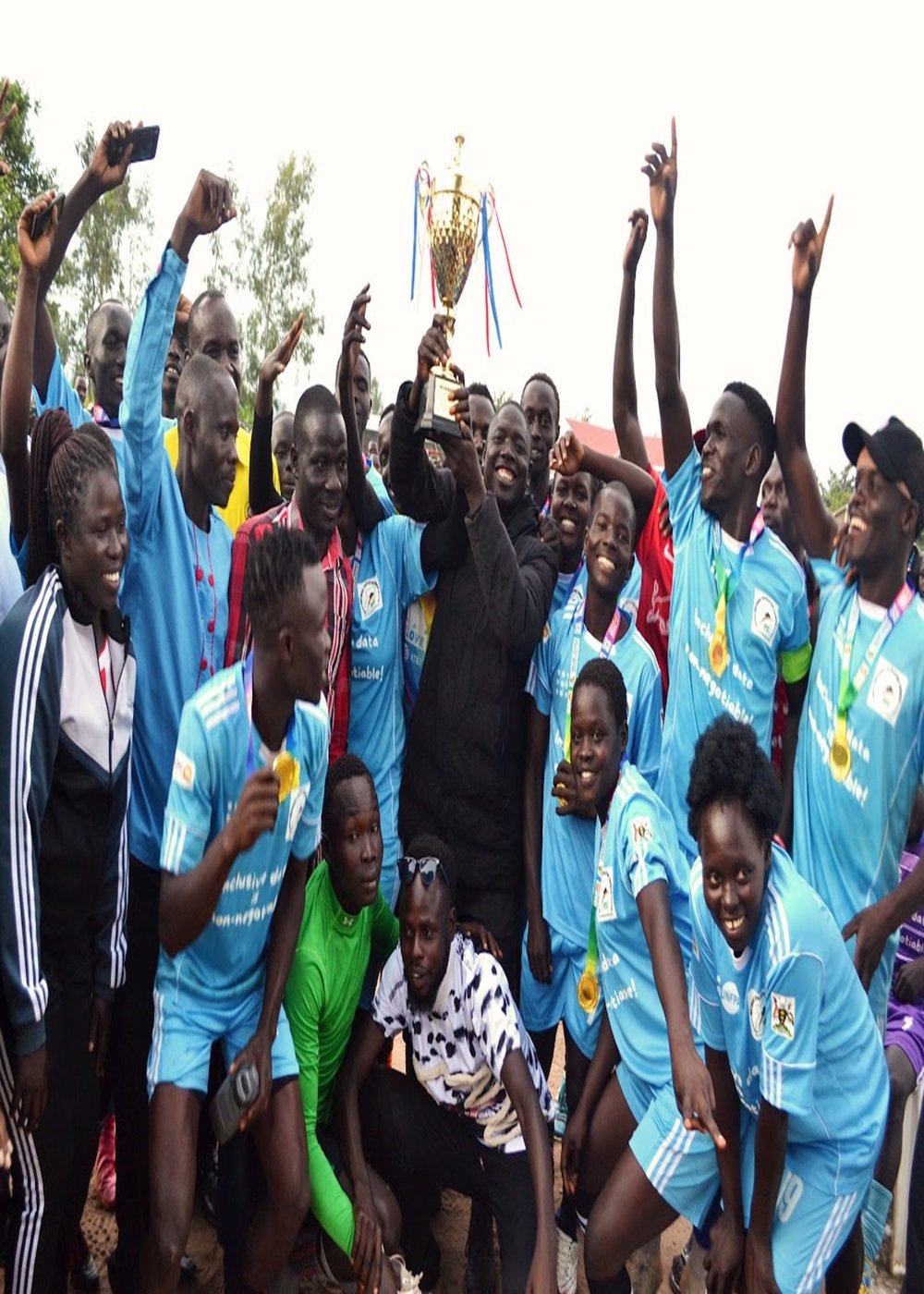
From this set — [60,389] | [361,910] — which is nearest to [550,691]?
[361,910]

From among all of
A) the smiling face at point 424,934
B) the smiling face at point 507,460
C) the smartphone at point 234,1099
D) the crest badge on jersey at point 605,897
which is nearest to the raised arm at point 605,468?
the smiling face at point 507,460

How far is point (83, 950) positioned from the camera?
2.96 meters

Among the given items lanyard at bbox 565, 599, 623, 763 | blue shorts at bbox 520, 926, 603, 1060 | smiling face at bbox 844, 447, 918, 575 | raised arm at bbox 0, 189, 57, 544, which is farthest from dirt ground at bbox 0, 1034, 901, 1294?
raised arm at bbox 0, 189, 57, 544

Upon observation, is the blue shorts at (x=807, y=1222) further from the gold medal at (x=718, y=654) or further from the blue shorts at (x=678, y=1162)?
the gold medal at (x=718, y=654)

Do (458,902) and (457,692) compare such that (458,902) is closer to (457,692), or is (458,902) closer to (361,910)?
(361,910)

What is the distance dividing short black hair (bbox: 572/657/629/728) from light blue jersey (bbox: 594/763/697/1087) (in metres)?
0.17

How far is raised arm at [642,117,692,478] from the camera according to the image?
12.6ft

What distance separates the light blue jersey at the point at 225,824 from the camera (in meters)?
3.01

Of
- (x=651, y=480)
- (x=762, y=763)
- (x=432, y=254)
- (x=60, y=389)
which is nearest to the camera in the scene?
(x=762, y=763)

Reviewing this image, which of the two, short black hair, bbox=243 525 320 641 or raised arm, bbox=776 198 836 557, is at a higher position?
raised arm, bbox=776 198 836 557

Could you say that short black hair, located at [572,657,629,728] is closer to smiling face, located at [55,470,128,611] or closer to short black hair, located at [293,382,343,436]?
short black hair, located at [293,382,343,436]

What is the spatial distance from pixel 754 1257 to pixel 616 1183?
17.3 inches

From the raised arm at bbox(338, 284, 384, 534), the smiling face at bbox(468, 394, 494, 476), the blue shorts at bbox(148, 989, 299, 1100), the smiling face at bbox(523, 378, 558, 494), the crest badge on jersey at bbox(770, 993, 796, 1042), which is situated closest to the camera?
the crest badge on jersey at bbox(770, 993, 796, 1042)

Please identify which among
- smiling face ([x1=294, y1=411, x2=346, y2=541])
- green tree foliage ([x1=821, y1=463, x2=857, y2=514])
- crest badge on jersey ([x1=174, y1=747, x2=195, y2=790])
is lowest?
crest badge on jersey ([x1=174, y1=747, x2=195, y2=790])
